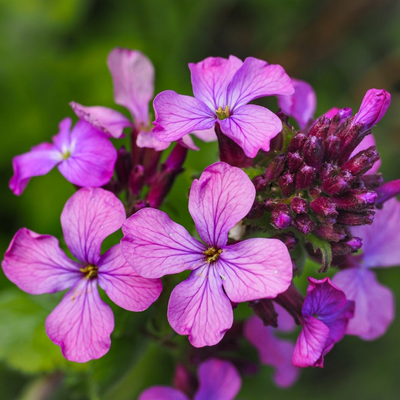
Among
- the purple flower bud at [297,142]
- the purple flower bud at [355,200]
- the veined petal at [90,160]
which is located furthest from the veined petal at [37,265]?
the purple flower bud at [355,200]

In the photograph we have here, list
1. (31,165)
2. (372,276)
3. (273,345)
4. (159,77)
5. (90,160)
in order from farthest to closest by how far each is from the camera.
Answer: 1. (159,77)
2. (273,345)
3. (372,276)
4. (31,165)
5. (90,160)

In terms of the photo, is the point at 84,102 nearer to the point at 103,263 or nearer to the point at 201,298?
the point at 103,263

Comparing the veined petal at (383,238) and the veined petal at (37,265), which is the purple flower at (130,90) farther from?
the veined petal at (383,238)

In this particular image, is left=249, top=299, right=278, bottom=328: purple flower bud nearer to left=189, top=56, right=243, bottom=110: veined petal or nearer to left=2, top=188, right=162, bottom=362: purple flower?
left=2, top=188, right=162, bottom=362: purple flower

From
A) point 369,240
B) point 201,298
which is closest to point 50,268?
point 201,298

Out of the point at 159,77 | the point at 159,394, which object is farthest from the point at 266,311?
the point at 159,77

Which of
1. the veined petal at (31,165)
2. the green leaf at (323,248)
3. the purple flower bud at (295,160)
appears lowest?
the veined petal at (31,165)

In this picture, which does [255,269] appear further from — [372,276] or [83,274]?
[372,276]
